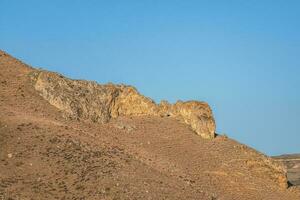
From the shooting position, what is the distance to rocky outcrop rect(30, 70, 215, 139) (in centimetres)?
5856

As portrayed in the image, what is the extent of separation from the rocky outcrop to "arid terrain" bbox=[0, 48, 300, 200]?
10 cm

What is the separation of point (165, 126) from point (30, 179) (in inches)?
846

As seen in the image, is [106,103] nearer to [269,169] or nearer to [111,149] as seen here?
[111,149]

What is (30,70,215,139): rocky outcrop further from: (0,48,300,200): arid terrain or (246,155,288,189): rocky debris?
(246,155,288,189): rocky debris

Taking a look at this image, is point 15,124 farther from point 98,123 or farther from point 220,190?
point 220,190

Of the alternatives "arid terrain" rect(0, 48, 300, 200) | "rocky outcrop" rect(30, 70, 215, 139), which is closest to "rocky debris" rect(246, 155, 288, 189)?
"arid terrain" rect(0, 48, 300, 200)

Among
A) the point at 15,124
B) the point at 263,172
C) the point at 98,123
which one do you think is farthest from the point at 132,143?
the point at 263,172

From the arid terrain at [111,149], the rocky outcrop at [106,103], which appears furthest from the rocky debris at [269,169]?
the rocky outcrop at [106,103]

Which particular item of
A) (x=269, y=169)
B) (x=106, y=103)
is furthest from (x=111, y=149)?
(x=269, y=169)

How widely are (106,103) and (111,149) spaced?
940cm

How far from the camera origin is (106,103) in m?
62.1

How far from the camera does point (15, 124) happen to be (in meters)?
50.9

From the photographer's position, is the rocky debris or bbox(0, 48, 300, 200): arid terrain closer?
bbox(0, 48, 300, 200): arid terrain

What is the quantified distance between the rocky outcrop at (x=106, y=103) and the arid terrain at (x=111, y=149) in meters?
0.10
